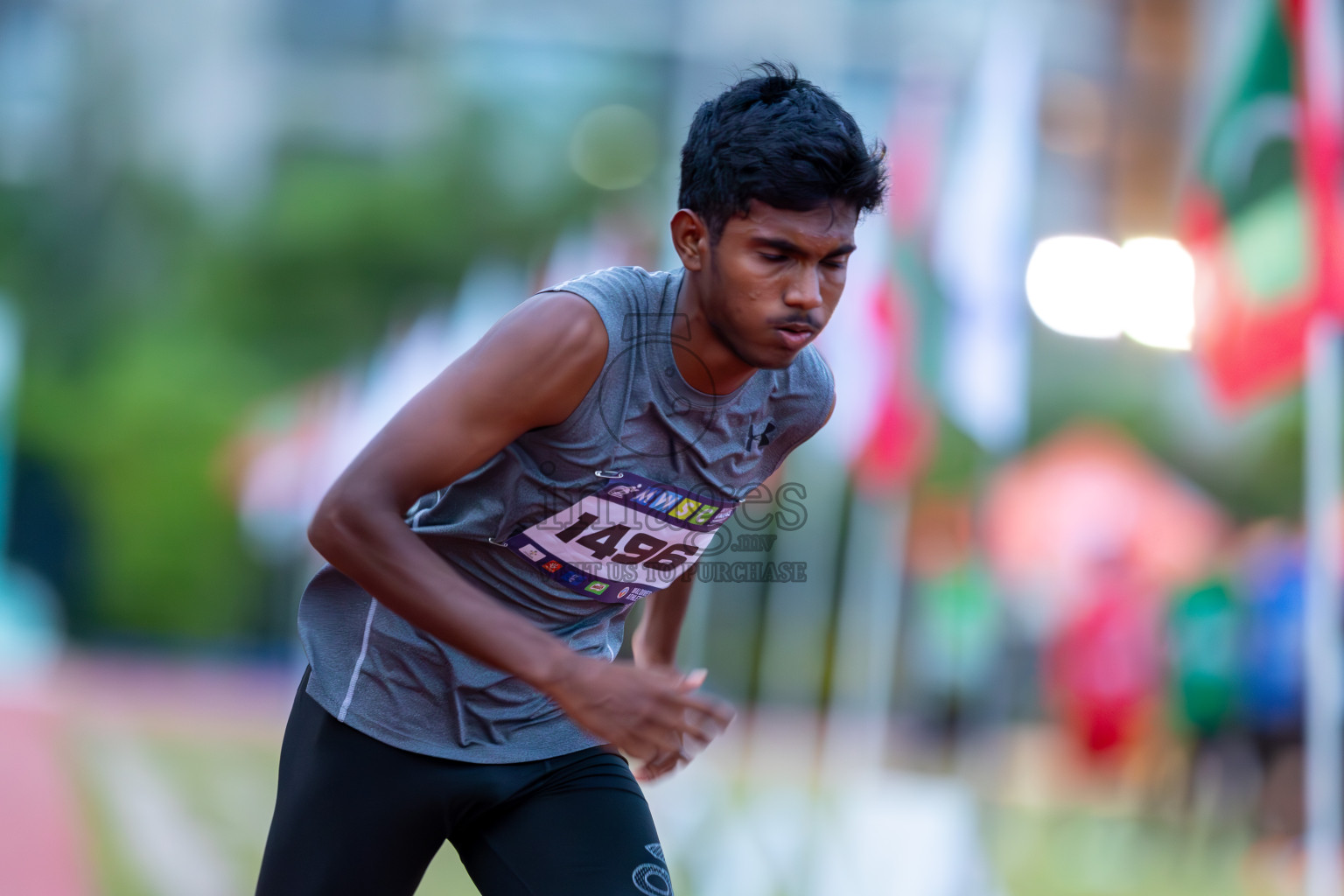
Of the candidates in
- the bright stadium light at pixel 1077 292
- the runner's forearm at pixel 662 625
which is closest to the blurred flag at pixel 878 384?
the runner's forearm at pixel 662 625

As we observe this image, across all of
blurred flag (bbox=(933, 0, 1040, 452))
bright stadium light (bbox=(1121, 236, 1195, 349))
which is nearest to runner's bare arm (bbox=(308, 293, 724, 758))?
bright stadium light (bbox=(1121, 236, 1195, 349))

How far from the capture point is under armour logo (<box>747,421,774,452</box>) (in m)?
2.86

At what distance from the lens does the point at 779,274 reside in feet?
8.50

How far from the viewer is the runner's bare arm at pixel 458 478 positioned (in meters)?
2.23

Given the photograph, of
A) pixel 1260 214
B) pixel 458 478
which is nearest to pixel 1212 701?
pixel 1260 214

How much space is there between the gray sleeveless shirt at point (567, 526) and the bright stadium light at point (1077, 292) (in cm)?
2507

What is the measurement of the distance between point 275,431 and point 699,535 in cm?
2789

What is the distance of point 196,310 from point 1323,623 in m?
29.6

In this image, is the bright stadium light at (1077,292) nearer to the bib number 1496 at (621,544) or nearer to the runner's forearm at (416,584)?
the bib number 1496 at (621,544)

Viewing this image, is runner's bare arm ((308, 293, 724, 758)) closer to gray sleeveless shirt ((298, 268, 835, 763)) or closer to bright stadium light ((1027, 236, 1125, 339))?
gray sleeveless shirt ((298, 268, 835, 763))

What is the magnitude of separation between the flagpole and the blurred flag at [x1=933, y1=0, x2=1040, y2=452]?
2.90 meters

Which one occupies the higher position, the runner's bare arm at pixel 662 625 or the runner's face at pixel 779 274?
the runner's face at pixel 779 274

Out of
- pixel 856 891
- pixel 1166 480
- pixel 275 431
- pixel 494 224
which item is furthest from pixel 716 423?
pixel 494 224

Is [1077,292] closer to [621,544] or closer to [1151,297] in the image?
[1151,297]
